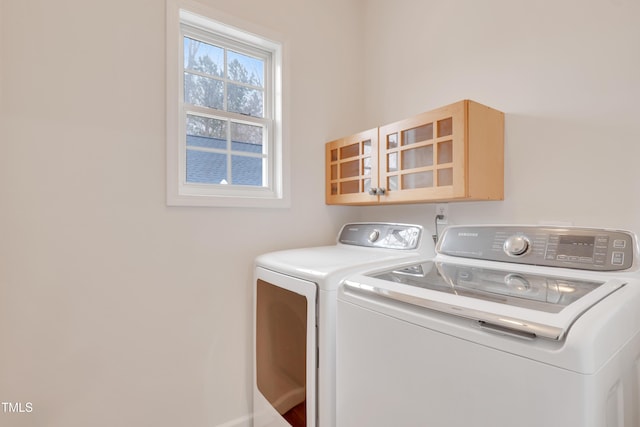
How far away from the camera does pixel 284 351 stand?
143 centimetres

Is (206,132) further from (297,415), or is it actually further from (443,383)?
(443,383)

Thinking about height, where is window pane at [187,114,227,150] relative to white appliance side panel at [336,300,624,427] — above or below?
above

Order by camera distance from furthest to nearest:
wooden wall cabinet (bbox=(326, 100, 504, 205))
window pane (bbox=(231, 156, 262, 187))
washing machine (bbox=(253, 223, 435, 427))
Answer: window pane (bbox=(231, 156, 262, 187)) < wooden wall cabinet (bbox=(326, 100, 504, 205)) < washing machine (bbox=(253, 223, 435, 427))

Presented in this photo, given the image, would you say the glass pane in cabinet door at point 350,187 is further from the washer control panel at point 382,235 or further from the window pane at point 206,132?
the window pane at point 206,132

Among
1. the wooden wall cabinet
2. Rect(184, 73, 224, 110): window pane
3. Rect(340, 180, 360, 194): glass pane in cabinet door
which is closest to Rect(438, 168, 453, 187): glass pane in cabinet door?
the wooden wall cabinet

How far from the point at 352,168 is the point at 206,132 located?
909 millimetres

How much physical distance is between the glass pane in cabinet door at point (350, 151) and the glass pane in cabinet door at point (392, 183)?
0.32 meters

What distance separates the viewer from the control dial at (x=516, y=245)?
1188 millimetres

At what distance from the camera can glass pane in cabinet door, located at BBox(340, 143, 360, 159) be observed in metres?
1.93

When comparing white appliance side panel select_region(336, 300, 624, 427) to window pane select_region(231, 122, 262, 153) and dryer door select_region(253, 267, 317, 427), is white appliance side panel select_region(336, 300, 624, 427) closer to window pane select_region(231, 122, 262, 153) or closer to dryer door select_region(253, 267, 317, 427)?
dryer door select_region(253, 267, 317, 427)

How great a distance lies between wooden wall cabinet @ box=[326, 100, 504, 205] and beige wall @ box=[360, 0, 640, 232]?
13 centimetres

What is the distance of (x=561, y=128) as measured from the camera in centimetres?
136

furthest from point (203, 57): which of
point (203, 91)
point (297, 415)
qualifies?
point (297, 415)

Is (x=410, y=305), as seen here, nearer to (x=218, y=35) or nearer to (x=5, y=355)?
(x=5, y=355)
